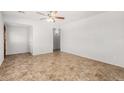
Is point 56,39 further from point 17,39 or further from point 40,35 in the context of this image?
point 17,39

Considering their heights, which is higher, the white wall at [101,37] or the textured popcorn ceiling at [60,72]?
the white wall at [101,37]

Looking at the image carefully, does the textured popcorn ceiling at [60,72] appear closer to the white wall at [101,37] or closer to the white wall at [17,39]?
the white wall at [101,37]

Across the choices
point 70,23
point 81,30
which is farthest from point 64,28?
point 81,30

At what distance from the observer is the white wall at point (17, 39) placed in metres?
6.18

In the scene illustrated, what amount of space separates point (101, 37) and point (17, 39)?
562cm

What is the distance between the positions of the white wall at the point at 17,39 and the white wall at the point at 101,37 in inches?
139

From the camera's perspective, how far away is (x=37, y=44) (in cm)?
612

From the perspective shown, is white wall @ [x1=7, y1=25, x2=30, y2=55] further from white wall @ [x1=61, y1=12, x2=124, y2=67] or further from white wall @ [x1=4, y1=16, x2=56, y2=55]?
white wall @ [x1=61, y1=12, x2=124, y2=67]

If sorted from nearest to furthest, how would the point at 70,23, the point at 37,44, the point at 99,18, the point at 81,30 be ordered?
the point at 99,18
the point at 81,30
the point at 37,44
the point at 70,23

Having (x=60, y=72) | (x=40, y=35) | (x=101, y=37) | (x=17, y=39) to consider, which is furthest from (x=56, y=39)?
(x=60, y=72)

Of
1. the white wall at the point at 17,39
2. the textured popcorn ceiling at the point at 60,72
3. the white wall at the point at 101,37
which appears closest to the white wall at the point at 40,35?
the white wall at the point at 17,39

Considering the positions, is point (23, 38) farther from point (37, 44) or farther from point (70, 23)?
point (70, 23)
